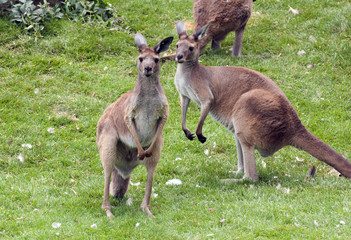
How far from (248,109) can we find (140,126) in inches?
50.1

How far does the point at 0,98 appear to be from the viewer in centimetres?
778

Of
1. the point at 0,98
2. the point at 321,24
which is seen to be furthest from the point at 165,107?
the point at 321,24

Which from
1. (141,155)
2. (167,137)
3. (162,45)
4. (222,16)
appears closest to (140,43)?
(162,45)

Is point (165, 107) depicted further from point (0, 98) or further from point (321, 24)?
point (321, 24)

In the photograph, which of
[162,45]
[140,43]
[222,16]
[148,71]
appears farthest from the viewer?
[222,16]

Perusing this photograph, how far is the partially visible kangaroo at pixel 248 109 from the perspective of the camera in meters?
5.79

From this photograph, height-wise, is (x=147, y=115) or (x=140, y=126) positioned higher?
(x=147, y=115)

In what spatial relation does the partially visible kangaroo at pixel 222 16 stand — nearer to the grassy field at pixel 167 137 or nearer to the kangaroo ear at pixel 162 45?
the grassy field at pixel 167 137

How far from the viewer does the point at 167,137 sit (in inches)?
290

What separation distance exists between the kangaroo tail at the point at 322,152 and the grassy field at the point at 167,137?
0.17 m

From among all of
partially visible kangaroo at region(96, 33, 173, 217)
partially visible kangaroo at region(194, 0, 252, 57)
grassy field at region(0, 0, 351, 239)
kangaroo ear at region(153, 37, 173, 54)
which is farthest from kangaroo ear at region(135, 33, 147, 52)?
partially visible kangaroo at region(194, 0, 252, 57)

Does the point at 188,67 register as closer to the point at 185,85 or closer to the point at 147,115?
the point at 185,85

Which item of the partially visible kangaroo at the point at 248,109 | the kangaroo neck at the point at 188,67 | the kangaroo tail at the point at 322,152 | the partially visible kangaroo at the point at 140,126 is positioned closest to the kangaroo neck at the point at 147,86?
the partially visible kangaroo at the point at 140,126

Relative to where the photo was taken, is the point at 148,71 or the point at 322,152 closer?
the point at 148,71
